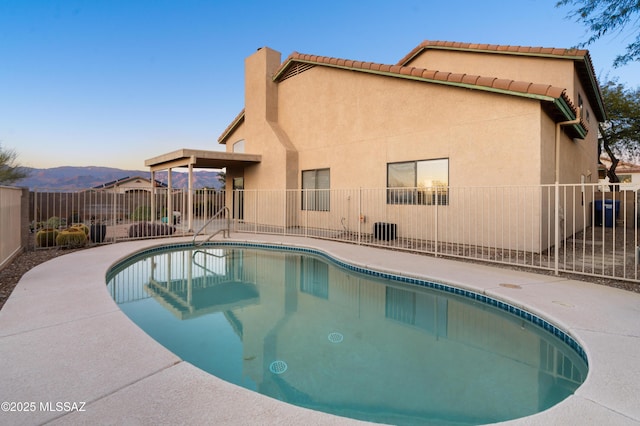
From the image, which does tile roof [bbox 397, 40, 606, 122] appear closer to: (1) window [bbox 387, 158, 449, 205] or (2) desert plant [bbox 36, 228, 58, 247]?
(1) window [bbox 387, 158, 449, 205]

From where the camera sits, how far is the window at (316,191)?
41.8 feet

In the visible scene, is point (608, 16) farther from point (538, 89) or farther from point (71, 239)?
point (71, 239)

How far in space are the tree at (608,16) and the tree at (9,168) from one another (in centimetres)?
2589

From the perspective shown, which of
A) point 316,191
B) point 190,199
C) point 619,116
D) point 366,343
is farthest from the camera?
point 619,116

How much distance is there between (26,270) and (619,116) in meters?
28.5

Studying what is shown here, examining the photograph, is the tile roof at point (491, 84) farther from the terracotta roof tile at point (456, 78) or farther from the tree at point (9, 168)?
the tree at point (9, 168)

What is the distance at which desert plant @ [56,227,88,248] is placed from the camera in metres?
8.85

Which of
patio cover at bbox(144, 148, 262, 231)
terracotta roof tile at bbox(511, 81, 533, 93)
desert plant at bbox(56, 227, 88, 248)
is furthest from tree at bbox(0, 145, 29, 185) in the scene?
terracotta roof tile at bbox(511, 81, 533, 93)

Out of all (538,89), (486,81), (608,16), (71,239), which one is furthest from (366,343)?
(71,239)

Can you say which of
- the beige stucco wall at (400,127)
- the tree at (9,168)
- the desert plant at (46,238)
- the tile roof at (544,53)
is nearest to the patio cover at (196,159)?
the beige stucco wall at (400,127)

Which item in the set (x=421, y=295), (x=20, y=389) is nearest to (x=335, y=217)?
(x=421, y=295)

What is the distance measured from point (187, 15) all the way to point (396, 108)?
10.1 m

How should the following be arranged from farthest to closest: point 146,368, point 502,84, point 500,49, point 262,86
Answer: point 262,86 → point 500,49 → point 502,84 → point 146,368

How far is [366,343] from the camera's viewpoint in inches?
153
